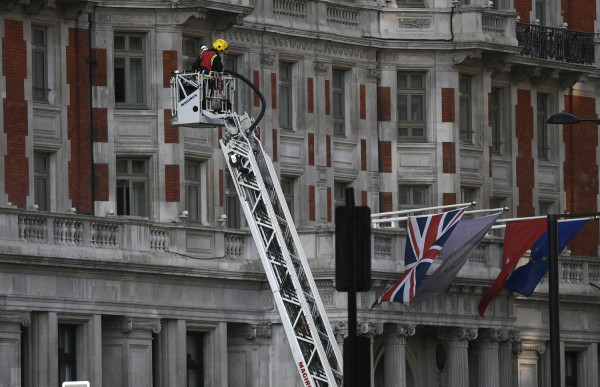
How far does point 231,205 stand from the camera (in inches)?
3179

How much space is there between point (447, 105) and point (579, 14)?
9.35m

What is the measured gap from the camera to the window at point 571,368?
90062 millimetres

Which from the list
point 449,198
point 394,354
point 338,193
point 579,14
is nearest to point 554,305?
point 394,354

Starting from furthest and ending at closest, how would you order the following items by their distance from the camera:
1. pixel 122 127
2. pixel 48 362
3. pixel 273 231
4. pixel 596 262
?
1. pixel 596 262
2. pixel 122 127
3. pixel 48 362
4. pixel 273 231

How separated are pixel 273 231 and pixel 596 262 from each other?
26.4 metres

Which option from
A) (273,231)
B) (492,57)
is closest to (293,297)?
(273,231)

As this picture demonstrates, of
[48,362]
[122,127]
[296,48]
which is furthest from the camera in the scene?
[296,48]

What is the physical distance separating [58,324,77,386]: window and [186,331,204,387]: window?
529 centimetres

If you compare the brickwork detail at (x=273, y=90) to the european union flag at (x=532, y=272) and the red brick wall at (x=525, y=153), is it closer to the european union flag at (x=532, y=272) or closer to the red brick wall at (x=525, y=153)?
the european union flag at (x=532, y=272)

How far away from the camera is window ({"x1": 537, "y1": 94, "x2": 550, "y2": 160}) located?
304ft

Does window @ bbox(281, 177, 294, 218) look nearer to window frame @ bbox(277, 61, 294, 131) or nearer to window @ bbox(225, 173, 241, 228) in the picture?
window frame @ bbox(277, 61, 294, 131)

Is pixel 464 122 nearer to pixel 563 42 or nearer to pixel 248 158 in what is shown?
pixel 563 42

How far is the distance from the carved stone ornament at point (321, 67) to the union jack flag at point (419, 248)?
7653mm

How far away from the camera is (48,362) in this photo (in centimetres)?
7156
